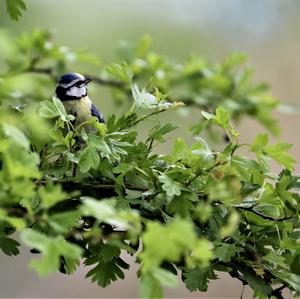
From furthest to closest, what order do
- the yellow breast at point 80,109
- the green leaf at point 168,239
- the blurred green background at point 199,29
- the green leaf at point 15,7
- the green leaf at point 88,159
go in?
the blurred green background at point 199,29 < the yellow breast at point 80,109 < the green leaf at point 15,7 < the green leaf at point 88,159 < the green leaf at point 168,239

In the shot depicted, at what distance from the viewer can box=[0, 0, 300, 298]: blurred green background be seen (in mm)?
2801

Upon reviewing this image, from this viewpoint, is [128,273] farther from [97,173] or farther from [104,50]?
[97,173]

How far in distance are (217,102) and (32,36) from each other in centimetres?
35

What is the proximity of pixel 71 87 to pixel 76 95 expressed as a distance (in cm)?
1

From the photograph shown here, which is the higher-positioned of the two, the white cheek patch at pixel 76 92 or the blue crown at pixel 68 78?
the blue crown at pixel 68 78

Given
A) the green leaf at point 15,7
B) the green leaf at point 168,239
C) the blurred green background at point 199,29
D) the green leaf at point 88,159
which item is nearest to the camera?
the green leaf at point 168,239

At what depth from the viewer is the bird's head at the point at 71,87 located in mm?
977

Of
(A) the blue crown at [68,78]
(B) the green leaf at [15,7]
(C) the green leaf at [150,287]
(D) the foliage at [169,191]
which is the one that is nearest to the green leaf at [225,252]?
(D) the foliage at [169,191]

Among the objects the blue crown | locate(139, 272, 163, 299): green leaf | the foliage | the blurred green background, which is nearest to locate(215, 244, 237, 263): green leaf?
the foliage

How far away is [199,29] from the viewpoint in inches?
121

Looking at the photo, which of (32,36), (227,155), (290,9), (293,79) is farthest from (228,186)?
(290,9)

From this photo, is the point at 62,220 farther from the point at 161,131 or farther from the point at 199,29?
the point at 199,29

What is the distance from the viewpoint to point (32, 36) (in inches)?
41.9

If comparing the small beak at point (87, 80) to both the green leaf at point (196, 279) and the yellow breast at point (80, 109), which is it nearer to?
the yellow breast at point (80, 109)
